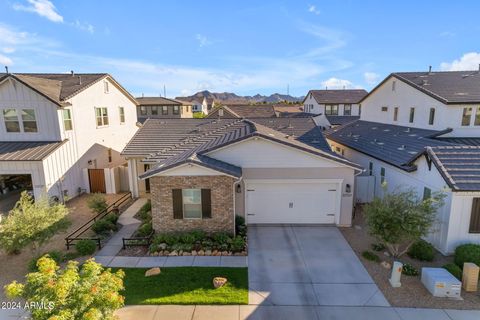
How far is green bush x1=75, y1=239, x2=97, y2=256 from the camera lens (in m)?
11.3

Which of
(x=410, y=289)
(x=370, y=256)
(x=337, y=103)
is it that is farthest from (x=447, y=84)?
(x=337, y=103)

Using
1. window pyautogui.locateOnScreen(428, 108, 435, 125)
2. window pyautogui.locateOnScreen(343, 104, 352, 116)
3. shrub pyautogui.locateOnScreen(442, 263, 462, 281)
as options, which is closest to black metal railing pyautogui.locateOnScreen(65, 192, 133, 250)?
shrub pyautogui.locateOnScreen(442, 263, 462, 281)

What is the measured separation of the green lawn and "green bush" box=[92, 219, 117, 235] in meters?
3.88

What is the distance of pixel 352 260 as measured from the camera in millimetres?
11000

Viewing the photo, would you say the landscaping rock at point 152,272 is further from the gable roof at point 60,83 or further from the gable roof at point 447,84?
the gable roof at point 447,84

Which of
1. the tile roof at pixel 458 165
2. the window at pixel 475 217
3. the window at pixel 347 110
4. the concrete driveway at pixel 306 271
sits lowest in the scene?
the concrete driveway at pixel 306 271

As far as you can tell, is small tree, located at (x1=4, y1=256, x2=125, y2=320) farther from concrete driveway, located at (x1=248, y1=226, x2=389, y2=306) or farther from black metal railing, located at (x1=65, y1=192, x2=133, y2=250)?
black metal railing, located at (x1=65, y1=192, x2=133, y2=250)

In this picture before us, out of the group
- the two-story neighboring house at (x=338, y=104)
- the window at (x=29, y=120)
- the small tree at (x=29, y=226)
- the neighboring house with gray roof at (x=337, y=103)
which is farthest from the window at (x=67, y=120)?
the neighboring house with gray roof at (x=337, y=103)

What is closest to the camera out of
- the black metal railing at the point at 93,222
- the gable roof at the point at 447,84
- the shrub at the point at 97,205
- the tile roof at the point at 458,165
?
the tile roof at the point at 458,165

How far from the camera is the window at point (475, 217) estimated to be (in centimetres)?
1069

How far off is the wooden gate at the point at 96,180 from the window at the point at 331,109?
39664 millimetres

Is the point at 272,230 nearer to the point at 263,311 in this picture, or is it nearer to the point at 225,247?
the point at 225,247

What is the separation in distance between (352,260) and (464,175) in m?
5.41

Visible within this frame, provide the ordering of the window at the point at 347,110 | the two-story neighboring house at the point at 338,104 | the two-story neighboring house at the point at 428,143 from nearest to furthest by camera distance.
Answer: the two-story neighboring house at the point at 428,143 → the two-story neighboring house at the point at 338,104 → the window at the point at 347,110
